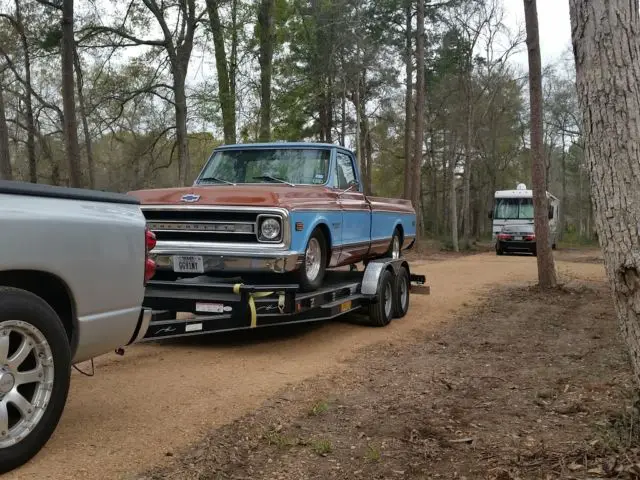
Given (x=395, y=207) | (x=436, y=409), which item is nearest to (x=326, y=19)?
(x=395, y=207)

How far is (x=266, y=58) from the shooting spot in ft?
61.5

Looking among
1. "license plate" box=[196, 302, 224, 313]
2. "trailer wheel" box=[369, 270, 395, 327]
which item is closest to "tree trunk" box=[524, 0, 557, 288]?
"trailer wheel" box=[369, 270, 395, 327]

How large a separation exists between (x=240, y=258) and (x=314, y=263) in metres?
1.08

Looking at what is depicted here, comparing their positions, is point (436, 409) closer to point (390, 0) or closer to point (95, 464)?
point (95, 464)

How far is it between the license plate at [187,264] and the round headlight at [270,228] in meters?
0.80

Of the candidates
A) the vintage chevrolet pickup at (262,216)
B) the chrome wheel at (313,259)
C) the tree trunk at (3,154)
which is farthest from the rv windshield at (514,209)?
the chrome wheel at (313,259)

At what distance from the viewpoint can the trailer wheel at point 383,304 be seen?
341 inches

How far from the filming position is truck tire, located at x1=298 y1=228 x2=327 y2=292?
23.4ft

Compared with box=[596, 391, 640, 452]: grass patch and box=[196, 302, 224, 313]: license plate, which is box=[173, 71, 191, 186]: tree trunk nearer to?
box=[196, 302, 224, 313]: license plate

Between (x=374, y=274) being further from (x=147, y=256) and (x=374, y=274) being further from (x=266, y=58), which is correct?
(x=266, y=58)

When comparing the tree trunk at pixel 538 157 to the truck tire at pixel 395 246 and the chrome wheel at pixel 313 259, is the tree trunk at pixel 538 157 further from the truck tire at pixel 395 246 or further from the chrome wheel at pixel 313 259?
the chrome wheel at pixel 313 259

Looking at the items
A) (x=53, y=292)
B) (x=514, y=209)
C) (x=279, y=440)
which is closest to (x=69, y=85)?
(x=53, y=292)

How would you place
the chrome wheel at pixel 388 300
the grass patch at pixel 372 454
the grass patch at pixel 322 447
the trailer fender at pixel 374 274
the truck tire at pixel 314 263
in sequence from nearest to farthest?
the grass patch at pixel 372 454 < the grass patch at pixel 322 447 < the truck tire at pixel 314 263 < the trailer fender at pixel 374 274 < the chrome wheel at pixel 388 300

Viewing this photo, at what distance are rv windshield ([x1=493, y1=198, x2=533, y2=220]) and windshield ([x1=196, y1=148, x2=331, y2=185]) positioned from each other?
851 inches
